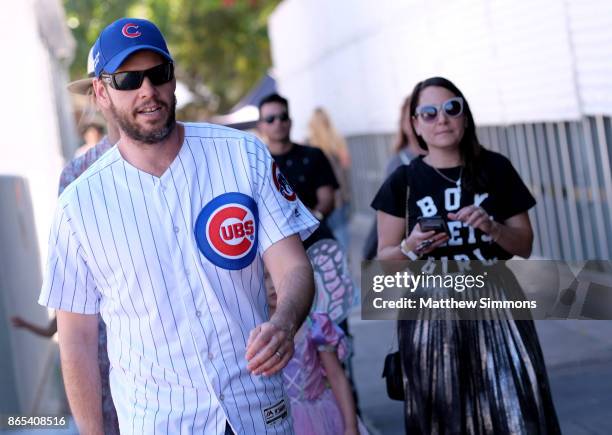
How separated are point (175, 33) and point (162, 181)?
37013 millimetres

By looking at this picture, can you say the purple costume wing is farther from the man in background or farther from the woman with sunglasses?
the man in background

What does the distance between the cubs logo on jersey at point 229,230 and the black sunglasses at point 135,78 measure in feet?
1.27

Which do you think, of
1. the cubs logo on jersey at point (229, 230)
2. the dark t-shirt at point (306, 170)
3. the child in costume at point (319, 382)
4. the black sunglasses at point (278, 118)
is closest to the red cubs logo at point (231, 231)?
the cubs logo on jersey at point (229, 230)

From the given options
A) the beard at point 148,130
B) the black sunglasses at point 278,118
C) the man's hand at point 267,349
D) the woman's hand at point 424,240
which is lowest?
the man's hand at point 267,349

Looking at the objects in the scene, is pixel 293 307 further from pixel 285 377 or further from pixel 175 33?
pixel 175 33

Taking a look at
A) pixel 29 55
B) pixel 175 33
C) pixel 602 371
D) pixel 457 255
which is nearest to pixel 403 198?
pixel 457 255

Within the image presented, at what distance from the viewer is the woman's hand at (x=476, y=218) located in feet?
14.4

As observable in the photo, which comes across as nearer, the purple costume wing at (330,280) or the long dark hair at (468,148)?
the long dark hair at (468,148)

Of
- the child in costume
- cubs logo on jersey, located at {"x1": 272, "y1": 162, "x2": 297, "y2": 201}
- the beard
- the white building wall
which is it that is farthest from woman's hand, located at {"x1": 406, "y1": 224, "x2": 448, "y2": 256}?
the white building wall

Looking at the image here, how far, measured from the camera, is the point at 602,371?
24.3 ft

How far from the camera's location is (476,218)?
14.4 feet

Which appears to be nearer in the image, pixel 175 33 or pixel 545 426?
pixel 545 426

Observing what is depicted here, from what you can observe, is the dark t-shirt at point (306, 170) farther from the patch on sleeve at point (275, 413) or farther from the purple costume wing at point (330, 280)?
the patch on sleeve at point (275, 413)

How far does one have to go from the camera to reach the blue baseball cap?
10.7 ft
